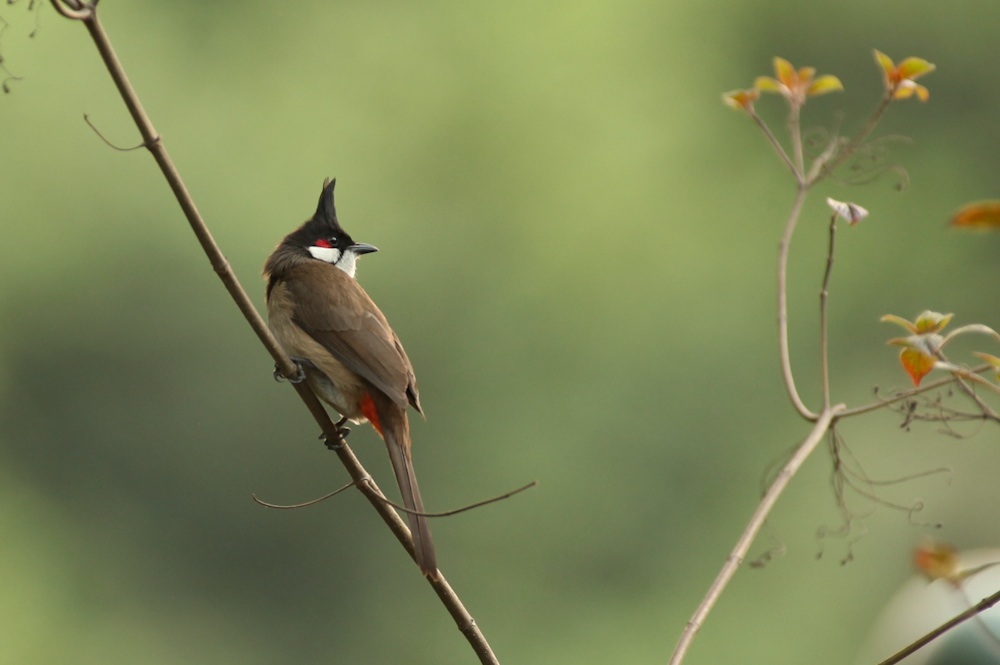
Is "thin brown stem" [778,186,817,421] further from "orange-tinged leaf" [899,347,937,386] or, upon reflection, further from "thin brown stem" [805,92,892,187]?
"orange-tinged leaf" [899,347,937,386]

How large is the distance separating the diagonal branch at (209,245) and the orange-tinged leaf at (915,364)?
1.97 feet

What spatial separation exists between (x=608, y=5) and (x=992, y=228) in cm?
1444

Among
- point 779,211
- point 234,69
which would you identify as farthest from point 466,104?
point 779,211

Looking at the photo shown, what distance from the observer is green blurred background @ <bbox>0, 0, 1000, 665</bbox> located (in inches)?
476

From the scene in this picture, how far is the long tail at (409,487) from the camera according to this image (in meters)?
1.77

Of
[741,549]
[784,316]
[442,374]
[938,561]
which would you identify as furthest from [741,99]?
[442,374]

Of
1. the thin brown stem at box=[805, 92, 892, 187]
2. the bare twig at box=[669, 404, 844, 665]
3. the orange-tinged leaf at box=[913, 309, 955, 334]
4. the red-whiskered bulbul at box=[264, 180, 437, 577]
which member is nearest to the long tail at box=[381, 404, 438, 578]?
the red-whiskered bulbul at box=[264, 180, 437, 577]

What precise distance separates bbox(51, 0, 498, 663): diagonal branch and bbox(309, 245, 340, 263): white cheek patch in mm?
1402

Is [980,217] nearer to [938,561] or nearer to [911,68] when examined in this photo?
[938,561]

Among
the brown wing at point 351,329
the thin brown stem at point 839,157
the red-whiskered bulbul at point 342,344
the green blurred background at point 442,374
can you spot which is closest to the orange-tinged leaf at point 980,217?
the thin brown stem at point 839,157

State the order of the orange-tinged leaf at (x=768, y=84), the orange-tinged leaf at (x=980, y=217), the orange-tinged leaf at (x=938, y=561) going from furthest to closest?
the orange-tinged leaf at (x=768, y=84)
the orange-tinged leaf at (x=938, y=561)
the orange-tinged leaf at (x=980, y=217)

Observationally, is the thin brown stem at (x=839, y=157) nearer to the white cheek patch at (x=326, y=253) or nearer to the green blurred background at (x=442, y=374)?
the white cheek patch at (x=326, y=253)

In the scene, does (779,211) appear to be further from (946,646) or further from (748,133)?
(946,646)

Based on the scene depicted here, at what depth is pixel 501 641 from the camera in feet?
39.0
